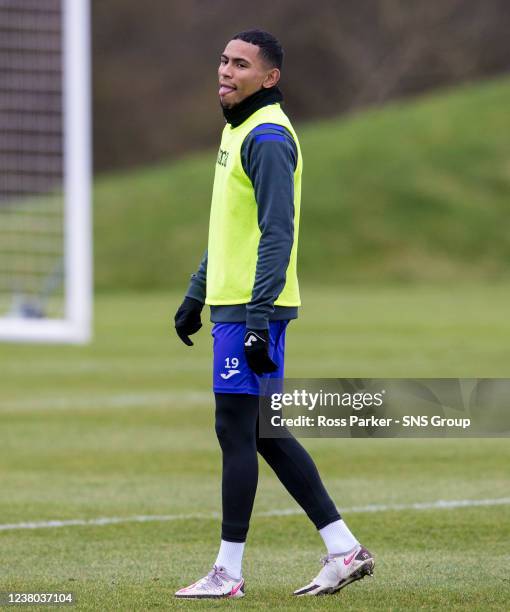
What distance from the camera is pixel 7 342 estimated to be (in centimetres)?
2241

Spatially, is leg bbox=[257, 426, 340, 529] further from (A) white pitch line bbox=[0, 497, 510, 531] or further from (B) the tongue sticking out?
(A) white pitch line bbox=[0, 497, 510, 531]

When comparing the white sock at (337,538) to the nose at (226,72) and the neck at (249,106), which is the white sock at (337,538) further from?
the nose at (226,72)

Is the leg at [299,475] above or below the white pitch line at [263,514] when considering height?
above

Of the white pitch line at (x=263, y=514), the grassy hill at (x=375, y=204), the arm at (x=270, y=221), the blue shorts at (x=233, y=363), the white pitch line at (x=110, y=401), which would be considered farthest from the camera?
the grassy hill at (x=375, y=204)

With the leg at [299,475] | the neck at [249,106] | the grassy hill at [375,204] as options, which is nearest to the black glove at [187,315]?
the leg at [299,475]

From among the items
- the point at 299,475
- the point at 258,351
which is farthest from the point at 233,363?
the point at 299,475

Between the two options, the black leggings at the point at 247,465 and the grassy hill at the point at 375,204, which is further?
the grassy hill at the point at 375,204

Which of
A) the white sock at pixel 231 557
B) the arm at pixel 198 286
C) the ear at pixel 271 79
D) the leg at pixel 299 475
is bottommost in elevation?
the white sock at pixel 231 557

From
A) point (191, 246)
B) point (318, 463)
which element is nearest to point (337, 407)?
point (318, 463)

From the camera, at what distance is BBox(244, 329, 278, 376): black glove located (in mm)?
5703

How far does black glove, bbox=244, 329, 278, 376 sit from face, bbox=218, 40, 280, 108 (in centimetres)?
88

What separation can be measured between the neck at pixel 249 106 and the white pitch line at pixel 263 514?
2826 mm

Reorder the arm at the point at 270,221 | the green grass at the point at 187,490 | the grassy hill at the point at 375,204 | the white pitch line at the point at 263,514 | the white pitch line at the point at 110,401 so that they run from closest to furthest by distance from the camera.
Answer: the arm at the point at 270,221
the green grass at the point at 187,490
the white pitch line at the point at 263,514
the white pitch line at the point at 110,401
the grassy hill at the point at 375,204

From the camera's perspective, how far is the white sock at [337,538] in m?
6.02
